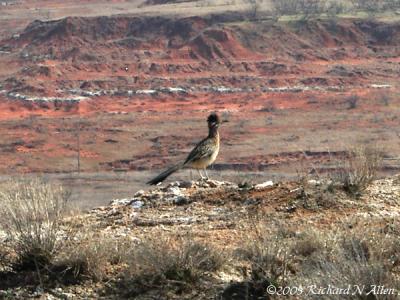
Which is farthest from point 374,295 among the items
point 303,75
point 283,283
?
point 303,75

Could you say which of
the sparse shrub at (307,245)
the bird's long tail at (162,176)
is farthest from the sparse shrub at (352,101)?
the sparse shrub at (307,245)

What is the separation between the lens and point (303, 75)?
215 ft

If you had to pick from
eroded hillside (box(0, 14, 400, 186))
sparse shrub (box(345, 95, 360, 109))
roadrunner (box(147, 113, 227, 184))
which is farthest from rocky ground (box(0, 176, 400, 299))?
sparse shrub (box(345, 95, 360, 109))

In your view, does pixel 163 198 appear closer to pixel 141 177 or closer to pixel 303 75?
pixel 141 177

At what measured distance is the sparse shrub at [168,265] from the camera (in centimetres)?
628

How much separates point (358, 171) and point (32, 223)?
4193mm

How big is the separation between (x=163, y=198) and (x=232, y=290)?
12.0 feet

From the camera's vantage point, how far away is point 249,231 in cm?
775

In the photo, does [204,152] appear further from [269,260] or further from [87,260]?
[269,260]

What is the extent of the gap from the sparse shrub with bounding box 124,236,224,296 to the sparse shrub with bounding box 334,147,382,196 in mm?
3146

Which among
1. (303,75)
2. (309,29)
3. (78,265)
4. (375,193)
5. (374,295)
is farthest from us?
(309,29)

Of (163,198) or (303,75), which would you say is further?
(303,75)

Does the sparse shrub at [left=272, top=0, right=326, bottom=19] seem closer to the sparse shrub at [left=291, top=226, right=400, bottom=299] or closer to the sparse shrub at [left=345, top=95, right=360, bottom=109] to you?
the sparse shrub at [left=345, top=95, right=360, bottom=109]

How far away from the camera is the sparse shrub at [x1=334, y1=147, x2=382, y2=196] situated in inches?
361
